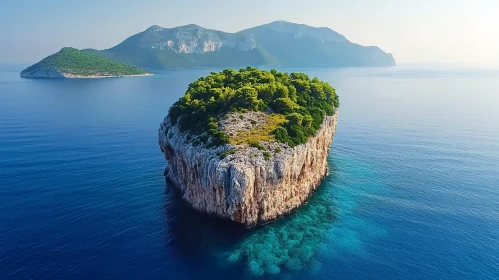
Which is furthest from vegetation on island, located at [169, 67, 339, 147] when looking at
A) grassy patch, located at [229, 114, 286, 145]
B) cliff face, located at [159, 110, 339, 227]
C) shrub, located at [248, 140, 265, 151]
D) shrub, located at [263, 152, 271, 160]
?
shrub, located at [263, 152, 271, 160]

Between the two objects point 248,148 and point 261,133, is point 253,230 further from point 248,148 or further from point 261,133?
point 261,133

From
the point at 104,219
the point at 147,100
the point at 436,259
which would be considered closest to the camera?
the point at 436,259

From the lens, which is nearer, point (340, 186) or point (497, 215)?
point (497, 215)

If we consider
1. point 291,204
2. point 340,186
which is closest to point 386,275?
point 291,204

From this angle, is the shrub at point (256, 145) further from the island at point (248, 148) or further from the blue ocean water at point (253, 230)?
the blue ocean water at point (253, 230)

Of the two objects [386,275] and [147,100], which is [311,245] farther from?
[147,100]

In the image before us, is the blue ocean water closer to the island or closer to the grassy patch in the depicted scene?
the island
